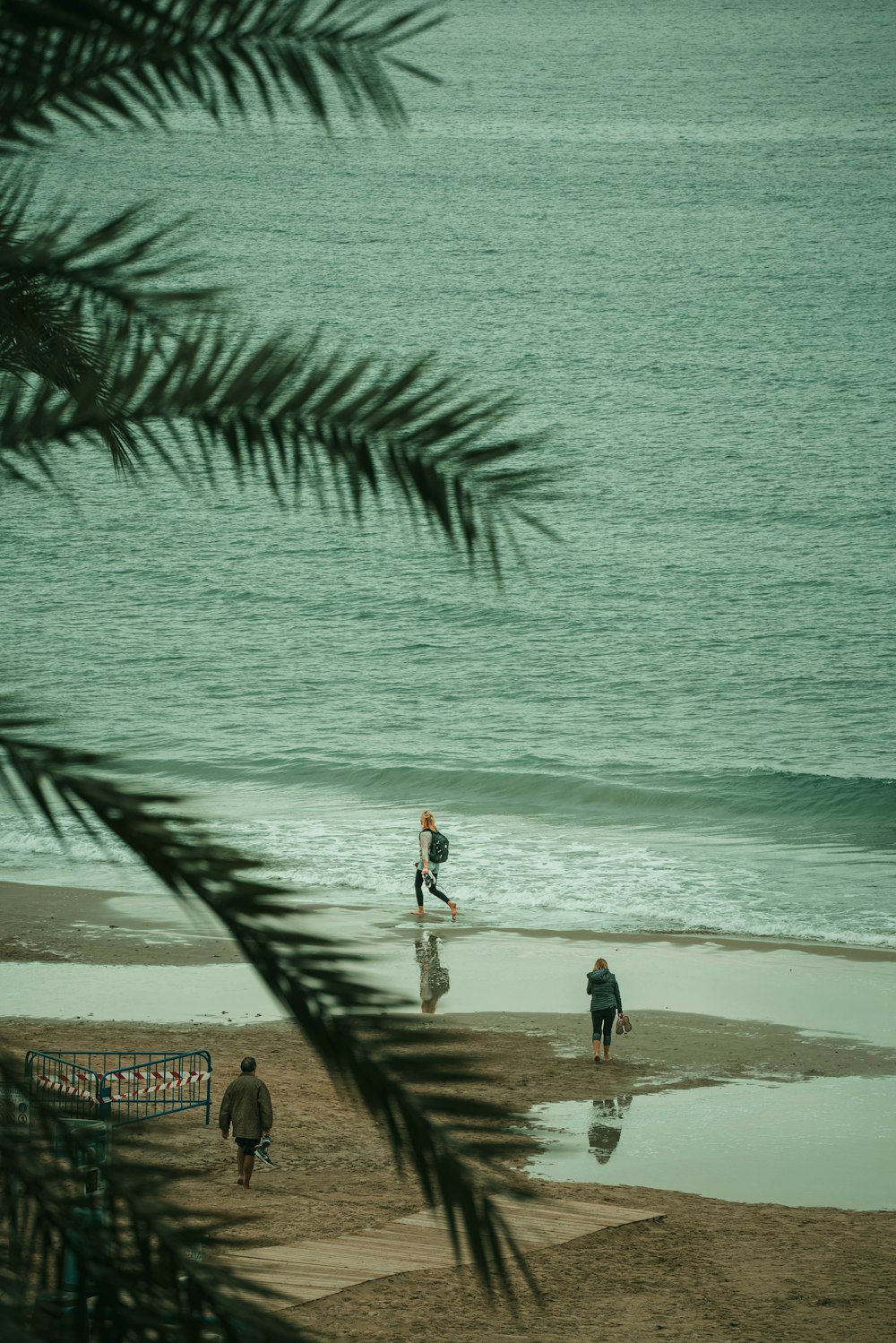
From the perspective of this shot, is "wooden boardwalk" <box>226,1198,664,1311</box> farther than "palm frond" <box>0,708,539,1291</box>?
Yes

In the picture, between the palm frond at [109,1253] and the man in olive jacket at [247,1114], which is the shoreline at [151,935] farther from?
the palm frond at [109,1253]

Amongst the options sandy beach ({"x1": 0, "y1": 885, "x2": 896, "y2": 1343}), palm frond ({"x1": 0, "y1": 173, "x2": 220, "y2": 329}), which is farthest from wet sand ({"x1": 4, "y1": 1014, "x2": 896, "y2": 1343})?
palm frond ({"x1": 0, "y1": 173, "x2": 220, "y2": 329})

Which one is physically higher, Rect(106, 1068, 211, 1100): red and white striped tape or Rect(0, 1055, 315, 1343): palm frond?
Rect(106, 1068, 211, 1100): red and white striped tape

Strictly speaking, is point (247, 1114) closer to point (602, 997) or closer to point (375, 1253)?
point (375, 1253)

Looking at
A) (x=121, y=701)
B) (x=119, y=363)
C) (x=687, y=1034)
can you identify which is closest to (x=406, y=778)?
(x=121, y=701)

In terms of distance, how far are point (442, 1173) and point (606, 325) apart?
90.0 metres

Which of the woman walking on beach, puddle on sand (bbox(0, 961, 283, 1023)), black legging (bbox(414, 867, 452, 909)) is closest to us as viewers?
puddle on sand (bbox(0, 961, 283, 1023))

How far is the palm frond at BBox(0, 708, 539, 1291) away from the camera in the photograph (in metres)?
1.29

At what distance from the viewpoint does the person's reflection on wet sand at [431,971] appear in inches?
765

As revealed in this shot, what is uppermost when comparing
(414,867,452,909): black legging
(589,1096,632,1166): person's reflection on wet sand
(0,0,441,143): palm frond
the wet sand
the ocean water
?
the ocean water

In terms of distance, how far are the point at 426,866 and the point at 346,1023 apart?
72.8 feet

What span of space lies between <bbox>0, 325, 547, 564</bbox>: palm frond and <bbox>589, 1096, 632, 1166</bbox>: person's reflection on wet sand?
12.2 meters

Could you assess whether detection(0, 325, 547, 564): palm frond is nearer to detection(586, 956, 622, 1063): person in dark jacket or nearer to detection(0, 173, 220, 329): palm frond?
detection(0, 173, 220, 329): palm frond

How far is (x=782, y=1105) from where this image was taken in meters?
15.7
